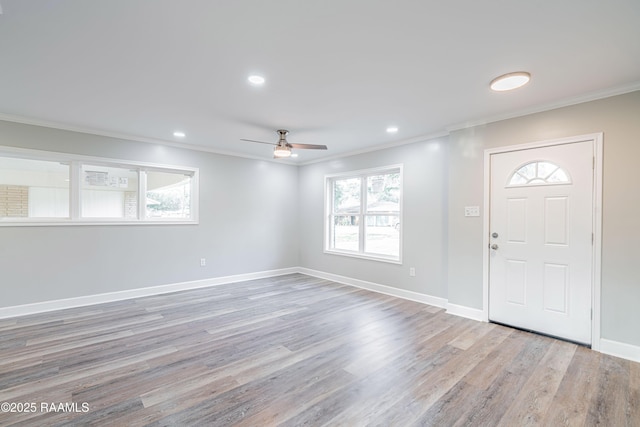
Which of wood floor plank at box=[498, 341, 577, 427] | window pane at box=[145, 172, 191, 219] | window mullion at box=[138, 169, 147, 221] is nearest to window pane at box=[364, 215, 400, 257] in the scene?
wood floor plank at box=[498, 341, 577, 427]

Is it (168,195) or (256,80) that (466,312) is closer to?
(256,80)

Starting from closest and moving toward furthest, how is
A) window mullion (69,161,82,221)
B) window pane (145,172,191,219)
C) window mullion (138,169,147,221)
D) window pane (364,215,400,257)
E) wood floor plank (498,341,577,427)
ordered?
wood floor plank (498,341,577,427) < window mullion (69,161,82,221) < window mullion (138,169,147,221) < window pane (145,172,191,219) < window pane (364,215,400,257)

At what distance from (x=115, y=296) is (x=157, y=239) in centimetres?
102

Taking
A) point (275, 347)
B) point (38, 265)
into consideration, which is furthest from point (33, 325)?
point (275, 347)

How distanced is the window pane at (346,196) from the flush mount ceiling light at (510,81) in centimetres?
317

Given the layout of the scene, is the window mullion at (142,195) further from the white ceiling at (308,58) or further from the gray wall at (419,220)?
the gray wall at (419,220)

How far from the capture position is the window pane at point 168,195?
4.92 meters

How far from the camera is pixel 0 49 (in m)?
2.18

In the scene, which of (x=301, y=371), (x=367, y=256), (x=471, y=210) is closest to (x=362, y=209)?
(x=367, y=256)

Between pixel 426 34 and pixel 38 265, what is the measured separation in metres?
5.29

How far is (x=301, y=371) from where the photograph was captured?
97.3 inches

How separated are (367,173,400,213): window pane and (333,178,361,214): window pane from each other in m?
0.29

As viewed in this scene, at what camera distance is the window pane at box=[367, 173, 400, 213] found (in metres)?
5.02

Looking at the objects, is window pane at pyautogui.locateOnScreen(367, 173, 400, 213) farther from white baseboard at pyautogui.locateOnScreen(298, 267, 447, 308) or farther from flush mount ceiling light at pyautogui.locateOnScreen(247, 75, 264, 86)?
flush mount ceiling light at pyautogui.locateOnScreen(247, 75, 264, 86)
